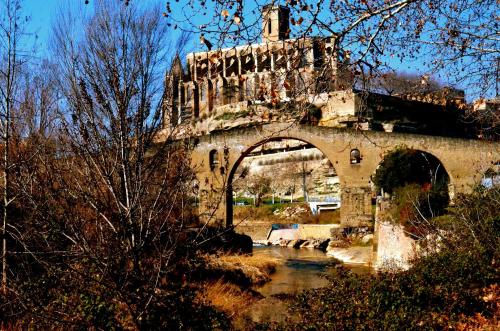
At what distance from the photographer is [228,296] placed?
10.9 metres

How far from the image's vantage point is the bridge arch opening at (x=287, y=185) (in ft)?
124

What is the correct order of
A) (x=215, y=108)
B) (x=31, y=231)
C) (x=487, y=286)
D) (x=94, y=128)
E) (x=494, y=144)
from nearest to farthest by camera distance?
1. (x=31, y=231)
2. (x=94, y=128)
3. (x=487, y=286)
4. (x=494, y=144)
5. (x=215, y=108)

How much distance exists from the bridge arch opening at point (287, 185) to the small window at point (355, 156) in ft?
27.7

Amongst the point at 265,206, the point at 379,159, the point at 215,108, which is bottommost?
the point at 265,206

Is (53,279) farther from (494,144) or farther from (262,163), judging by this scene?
(262,163)

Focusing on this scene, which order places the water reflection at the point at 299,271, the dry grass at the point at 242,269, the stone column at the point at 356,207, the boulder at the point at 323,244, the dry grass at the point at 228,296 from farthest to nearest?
the stone column at the point at 356,207 → the boulder at the point at 323,244 → the water reflection at the point at 299,271 → the dry grass at the point at 242,269 → the dry grass at the point at 228,296

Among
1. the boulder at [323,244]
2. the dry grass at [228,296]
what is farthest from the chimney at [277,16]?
the boulder at [323,244]

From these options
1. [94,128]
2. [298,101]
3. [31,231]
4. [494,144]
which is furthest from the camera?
[494,144]

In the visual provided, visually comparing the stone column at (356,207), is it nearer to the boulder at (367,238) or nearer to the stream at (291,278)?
the boulder at (367,238)

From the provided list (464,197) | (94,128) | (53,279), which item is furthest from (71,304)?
(464,197)

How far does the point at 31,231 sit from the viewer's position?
5172mm

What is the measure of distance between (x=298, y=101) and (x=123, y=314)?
285 cm

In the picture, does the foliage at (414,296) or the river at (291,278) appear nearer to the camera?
the foliage at (414,296)

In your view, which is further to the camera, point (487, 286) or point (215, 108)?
point (215, 108)
